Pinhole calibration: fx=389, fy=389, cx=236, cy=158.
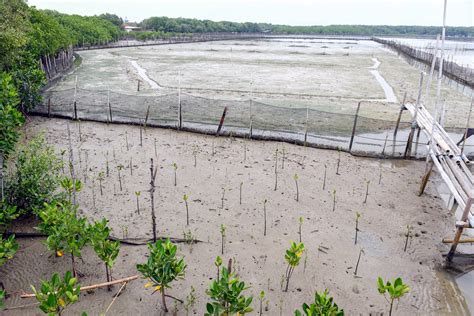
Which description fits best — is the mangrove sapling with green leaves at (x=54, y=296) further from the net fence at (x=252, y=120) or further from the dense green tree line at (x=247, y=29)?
the dense green tree line at (x=247, y=29)

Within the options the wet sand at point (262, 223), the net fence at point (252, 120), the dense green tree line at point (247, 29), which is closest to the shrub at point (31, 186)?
the wet sand at point (262, 223)

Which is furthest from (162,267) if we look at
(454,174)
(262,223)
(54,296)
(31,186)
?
(454,174)

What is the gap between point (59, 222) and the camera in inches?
215

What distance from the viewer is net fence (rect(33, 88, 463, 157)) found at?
1218cm

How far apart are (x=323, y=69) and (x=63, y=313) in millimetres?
28357

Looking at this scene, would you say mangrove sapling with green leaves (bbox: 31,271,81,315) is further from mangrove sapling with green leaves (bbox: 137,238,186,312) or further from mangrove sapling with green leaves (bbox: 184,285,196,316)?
mangrove sapling with green leaves (bbox: 184,285,196,316)

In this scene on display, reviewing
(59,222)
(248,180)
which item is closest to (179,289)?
(59,222)

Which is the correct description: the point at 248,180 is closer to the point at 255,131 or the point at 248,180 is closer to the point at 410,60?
the point at 255,131

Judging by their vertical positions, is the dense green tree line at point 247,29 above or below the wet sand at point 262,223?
above

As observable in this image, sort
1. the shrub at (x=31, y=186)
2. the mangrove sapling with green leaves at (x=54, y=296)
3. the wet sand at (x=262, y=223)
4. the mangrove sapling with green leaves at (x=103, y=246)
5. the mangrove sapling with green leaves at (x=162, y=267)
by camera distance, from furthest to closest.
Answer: the shrub at (x=31, y=186) → the wet sand at (x=262, y=223) → the mangrove sapling with green leaves at (x=103, y=246) → the mangrove sapling with green leaves at (x=162, y=267) → the mangrove sapling with green leaves at (x=54, y=296)

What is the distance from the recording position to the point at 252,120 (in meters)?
13.6

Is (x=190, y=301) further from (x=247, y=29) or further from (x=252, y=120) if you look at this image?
(x=247, y=29)

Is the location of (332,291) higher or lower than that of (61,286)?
lower

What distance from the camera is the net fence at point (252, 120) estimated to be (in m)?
12.2
